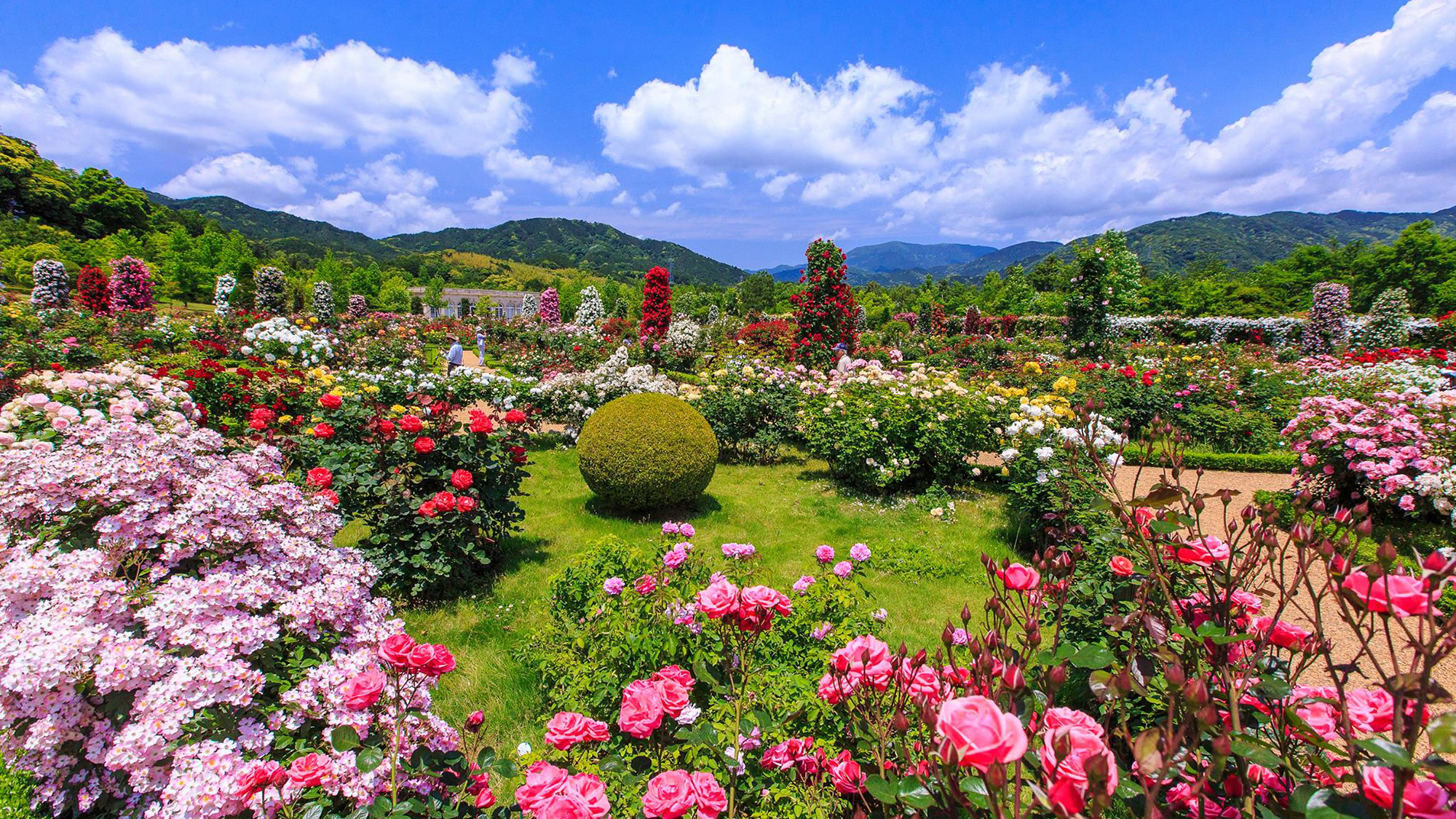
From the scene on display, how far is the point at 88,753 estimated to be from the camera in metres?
1.57

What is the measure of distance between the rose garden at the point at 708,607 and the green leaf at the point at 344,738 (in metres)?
0.02

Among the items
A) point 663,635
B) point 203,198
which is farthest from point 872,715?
point 203,198

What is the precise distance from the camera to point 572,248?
490 ft

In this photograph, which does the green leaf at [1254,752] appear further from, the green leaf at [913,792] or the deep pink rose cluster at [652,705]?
the deep pink rose cluster at [652,705]

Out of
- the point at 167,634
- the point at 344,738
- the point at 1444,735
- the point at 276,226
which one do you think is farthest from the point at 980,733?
the point at 276,226

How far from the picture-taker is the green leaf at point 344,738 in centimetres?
119

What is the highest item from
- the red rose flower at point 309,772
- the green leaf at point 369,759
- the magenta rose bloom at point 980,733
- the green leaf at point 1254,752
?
the magenta rose bloom at point 980,733

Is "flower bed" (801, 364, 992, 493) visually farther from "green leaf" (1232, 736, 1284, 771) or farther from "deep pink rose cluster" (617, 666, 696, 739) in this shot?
"green leaf" (1232, 736, 1284, 771)

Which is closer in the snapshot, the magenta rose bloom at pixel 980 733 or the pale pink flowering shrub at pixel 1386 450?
the magenta rose bloom at pixel 980 733

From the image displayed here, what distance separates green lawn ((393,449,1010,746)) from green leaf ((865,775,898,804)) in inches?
73.7

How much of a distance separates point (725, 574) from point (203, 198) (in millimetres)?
170036

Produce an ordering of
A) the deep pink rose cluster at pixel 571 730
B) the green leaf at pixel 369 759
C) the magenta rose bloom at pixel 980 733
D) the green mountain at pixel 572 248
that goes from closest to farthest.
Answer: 1. the magenta rose bloom at pixel 980 733
2. the green leaf at pixel 369 759
3. the deep pink rose cluster at pixel 571 730
4. the green mountain at pixel 572 248

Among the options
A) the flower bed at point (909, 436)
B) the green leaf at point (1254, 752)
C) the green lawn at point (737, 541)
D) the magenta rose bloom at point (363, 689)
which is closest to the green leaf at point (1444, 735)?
the green leaf at point (1254, 752)

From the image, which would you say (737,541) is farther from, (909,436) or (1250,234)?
(1250,234)
